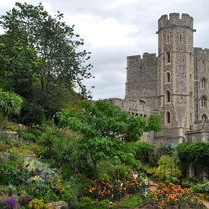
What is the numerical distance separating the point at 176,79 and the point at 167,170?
23.0m

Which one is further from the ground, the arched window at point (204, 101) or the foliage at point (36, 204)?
the arched window at point (204, 101)

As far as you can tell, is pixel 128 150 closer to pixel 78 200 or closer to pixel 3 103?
pixel 78 200

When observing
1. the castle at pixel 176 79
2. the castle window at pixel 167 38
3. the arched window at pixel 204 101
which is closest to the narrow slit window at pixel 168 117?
the castle at pixel 176 79

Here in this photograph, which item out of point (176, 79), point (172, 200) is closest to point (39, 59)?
point (172, 200)

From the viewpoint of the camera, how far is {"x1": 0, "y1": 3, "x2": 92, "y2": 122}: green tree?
30.7 metres

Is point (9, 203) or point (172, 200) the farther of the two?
point (172, 200)

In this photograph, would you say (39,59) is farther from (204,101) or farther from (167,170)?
(204,101)

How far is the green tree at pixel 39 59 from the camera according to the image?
30.7 meters

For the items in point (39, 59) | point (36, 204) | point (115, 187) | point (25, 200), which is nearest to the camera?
point (36, 204)

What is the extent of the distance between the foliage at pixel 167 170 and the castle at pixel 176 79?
17031 mm

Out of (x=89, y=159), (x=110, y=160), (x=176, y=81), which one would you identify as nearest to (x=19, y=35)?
(x=89, y=159)

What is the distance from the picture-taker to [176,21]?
5656cm

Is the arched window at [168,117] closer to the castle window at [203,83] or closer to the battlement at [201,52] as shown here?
the castle window at [203,83]

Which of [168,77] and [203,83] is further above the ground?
[168,77]
